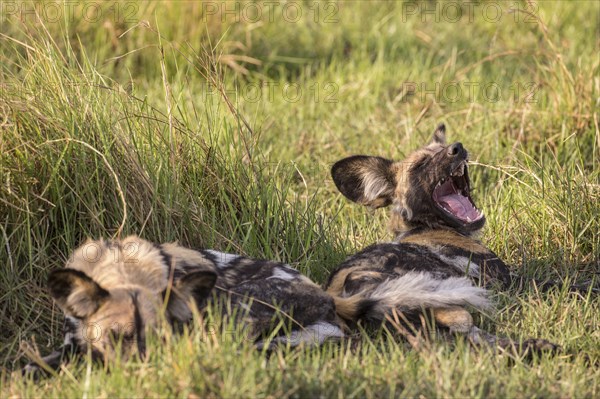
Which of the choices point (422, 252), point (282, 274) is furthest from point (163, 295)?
point (422, 252)

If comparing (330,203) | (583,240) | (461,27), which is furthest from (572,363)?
(461,27)

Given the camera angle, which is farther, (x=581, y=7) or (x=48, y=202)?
(x=581, y=7)

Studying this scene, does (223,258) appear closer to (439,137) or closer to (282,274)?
(282,274)

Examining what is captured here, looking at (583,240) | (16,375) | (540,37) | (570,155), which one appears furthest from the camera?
(540,37)

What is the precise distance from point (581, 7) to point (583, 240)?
4193mm

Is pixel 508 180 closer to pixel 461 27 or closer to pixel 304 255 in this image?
pixel 304 255

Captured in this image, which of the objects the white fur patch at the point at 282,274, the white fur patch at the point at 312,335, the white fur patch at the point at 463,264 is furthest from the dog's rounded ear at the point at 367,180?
the white fur patch at the point at 312,335

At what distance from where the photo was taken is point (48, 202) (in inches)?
157

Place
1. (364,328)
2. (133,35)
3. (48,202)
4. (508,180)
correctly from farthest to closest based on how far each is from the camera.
Answer: (133,35) → (508,180) → (48,202) → (364,328)

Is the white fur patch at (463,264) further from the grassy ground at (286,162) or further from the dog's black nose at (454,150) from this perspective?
the dog's black nose at (454,150)

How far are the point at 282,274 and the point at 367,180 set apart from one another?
1.24 meters

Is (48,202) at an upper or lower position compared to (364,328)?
upper

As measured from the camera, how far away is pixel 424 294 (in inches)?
146

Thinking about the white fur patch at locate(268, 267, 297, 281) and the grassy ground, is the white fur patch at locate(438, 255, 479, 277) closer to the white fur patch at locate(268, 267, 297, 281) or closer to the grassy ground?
the grassy ground
